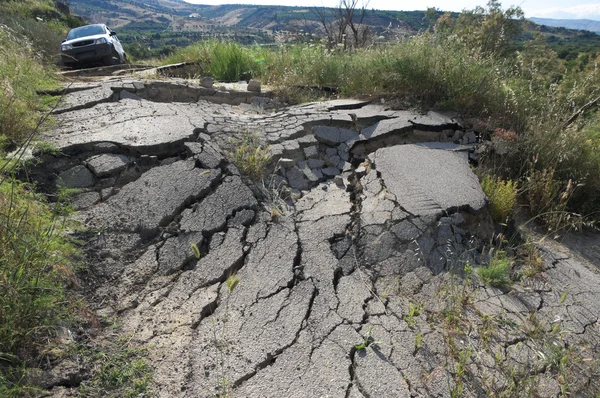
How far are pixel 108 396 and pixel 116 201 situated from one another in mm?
1689

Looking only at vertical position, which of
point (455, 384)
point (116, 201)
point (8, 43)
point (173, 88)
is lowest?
point (455, 384)

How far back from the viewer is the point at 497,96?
4832mm

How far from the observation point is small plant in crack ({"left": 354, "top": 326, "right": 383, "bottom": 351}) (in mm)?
2067

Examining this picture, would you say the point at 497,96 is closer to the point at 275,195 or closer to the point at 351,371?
the point at 275,195

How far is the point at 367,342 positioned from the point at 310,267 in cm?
69

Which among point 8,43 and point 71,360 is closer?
point 71,360

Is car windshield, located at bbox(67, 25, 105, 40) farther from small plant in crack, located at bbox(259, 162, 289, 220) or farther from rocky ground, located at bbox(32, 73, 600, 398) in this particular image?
small plant in crack, located at bbox(259, 162, 289, 220)

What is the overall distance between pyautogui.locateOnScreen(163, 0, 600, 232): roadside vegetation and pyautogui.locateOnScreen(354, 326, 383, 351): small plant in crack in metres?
1.99

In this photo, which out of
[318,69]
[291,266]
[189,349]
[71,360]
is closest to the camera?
[71,360]

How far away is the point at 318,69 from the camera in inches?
253

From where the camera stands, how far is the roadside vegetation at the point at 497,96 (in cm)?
392

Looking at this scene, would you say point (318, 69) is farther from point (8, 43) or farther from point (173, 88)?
point (8, 43)

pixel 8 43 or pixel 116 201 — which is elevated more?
pixel 8 43

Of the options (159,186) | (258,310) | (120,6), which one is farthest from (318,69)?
(120,6)
